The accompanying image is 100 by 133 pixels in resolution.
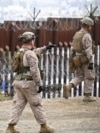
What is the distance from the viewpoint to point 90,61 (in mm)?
12625

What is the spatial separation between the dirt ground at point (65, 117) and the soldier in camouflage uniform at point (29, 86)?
1.67ft

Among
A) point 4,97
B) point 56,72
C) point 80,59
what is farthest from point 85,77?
point 56,72

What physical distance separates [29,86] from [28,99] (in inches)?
9.2

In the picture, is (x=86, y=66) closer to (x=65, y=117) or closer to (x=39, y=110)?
(x=65, y=117)

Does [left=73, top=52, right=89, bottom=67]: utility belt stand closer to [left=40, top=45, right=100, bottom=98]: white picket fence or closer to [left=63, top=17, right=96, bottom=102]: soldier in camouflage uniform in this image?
[left=63, top=17, right=96, bottom=102]: soldier in camouflage uniform

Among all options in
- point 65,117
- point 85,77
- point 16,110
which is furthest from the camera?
point 85,77

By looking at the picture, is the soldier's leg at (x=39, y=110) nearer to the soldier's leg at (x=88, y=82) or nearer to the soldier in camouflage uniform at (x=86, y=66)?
the soldier in camouflage uniform at (x=86, y=66)

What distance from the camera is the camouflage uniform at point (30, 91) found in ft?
30.1

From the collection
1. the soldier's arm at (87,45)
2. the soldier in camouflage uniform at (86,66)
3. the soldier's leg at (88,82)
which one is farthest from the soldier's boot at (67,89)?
the soldier's arm at (87,45)

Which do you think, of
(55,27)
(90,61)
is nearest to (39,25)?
(55,27)

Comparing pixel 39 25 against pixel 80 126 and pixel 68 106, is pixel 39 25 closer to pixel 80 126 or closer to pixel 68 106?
pixel 68 106

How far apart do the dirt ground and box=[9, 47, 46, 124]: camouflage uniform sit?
57 centimetres

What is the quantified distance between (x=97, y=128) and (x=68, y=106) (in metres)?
2.54

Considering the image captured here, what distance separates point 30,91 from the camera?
9398mm
